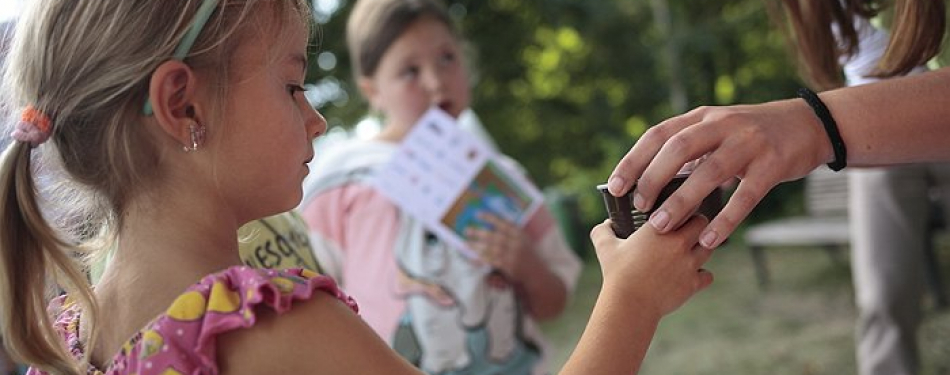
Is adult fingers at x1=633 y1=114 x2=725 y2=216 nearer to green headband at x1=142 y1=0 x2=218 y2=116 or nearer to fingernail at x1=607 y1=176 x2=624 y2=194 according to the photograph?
fingernail at x1=607 y1=176 x2=624 y2=194

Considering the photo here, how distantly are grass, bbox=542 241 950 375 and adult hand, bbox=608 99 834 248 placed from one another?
145 inches

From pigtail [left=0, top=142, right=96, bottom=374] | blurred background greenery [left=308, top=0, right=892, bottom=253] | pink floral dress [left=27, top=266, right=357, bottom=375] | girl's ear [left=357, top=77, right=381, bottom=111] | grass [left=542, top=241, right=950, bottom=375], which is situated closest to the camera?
pink floral dress [left=27, top=266, right=357, bottom=375]

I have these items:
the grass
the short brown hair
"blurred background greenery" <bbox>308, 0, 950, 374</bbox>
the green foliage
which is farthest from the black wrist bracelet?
the green foliage

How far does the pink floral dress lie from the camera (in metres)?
1.13

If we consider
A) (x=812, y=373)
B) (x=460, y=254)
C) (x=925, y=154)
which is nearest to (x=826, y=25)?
(x=925, y=154)

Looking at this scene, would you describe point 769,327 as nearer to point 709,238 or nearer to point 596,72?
point 709,238

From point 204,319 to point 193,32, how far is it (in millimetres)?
352

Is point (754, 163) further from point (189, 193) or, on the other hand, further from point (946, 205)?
point (946, 205)

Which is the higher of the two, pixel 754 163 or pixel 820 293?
pixel 754 163

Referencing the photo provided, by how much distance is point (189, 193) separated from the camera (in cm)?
128

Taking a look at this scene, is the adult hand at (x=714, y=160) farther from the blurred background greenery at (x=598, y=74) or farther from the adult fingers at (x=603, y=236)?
the blurred background greenery at (x=598, y=74)

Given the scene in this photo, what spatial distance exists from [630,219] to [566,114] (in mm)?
11204

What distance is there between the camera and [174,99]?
1244mm

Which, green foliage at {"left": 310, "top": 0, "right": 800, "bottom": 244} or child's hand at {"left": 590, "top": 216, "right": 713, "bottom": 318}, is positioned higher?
child's hand at {"left": 590, "top": 216, "right": 713, "bottom": 318}
